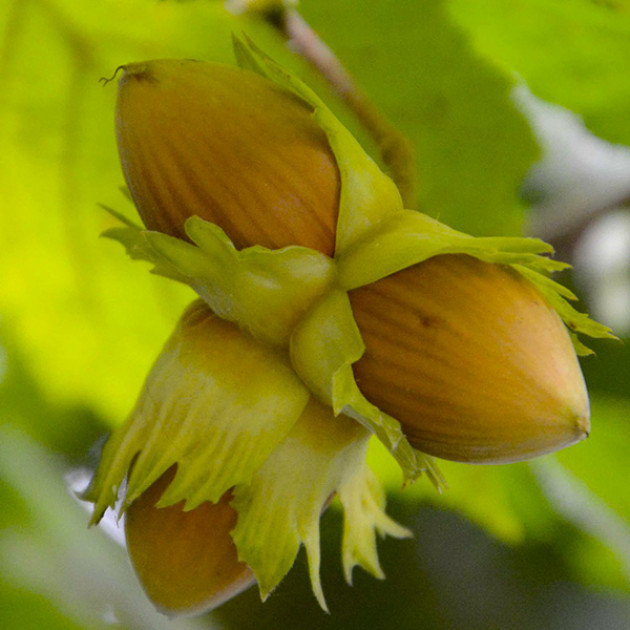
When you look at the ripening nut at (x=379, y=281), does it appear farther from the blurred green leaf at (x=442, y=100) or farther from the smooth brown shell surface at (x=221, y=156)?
the blurred green leaf at (x=442, y=100)

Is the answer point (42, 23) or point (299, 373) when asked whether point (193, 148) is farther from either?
point (42, 23)

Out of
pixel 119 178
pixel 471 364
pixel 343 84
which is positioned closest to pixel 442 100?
pixel 343 84

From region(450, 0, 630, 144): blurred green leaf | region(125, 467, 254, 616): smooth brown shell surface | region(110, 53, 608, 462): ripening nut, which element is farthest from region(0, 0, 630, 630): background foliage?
region(110, 53, 608, 462): ripening nut

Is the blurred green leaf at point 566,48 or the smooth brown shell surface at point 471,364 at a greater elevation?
the smooth brown shell surface at point 471,364

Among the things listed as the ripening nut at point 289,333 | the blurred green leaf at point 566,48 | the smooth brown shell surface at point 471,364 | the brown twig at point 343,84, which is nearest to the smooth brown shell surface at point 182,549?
the ripening nut at point 289,333

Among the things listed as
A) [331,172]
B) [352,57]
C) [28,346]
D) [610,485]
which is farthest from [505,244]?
[610,485]

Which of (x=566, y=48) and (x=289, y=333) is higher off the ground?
(x=289, y=333)

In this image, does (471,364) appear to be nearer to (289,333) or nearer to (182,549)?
(289,333)
